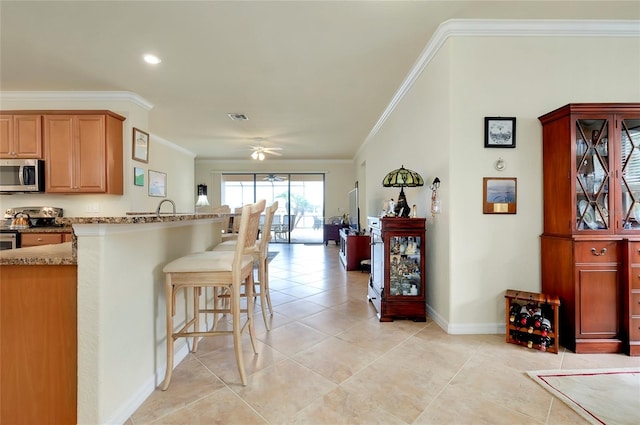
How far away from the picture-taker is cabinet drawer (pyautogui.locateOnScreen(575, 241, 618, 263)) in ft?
6.89

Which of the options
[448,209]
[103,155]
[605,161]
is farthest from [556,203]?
[103,155]

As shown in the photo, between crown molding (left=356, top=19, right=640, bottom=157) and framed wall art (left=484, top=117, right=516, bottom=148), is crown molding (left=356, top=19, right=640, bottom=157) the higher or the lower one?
the higher one

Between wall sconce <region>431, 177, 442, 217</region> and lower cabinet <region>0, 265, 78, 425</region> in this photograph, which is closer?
lower cabinet <region>0, 265, 78, 425</region>

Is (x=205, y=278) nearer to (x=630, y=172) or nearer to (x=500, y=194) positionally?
(x=500, y=194)

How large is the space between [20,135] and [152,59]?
234cm

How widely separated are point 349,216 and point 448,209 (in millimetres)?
5885

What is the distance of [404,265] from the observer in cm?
284

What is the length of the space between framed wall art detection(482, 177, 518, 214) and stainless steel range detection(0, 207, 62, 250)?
5025 mm

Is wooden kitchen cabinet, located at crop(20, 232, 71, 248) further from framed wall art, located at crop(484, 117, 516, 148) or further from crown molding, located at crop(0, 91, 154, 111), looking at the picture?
framed wall art, located at crop(484, 117, 516, 148)

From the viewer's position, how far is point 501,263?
2.45 meters

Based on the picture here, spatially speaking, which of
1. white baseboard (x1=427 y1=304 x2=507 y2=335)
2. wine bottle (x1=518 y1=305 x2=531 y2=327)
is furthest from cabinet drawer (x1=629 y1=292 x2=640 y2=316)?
white baseboard (x1=427 y1=304 x2=507 y2=335)

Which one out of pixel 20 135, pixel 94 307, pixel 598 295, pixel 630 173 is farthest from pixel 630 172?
pixel 20 135

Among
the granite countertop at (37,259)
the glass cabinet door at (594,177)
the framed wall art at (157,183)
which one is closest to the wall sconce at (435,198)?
the glass cabinet door at (594,177)

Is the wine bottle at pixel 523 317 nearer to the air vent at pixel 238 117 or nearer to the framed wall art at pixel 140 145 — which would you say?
the air vent at pixel 238 117
